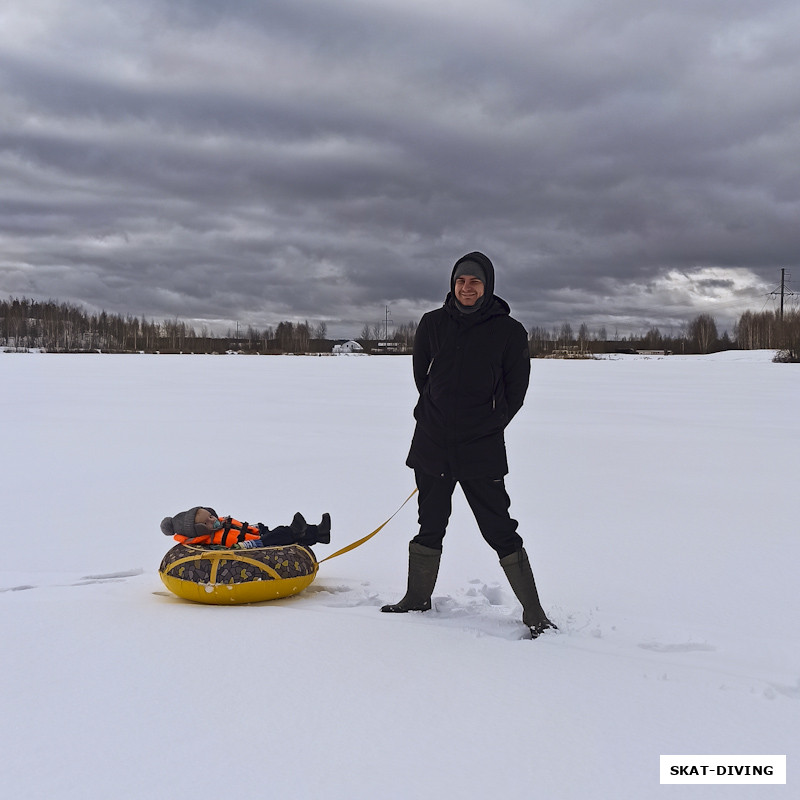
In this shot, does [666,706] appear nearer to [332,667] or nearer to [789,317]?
[332,667]

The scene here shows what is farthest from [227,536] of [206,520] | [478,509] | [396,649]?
[478,509]

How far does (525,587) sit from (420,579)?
0.53m

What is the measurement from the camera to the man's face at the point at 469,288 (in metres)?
3.17

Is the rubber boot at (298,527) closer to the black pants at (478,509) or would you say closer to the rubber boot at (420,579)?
the rubber boot at (420,579)

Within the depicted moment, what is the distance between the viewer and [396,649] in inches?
119

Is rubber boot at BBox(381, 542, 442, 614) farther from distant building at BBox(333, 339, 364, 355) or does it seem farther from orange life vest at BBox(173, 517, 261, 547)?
distant building at BBox(333, 339, 364, 355)

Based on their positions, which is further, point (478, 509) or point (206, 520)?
point (206, 520)

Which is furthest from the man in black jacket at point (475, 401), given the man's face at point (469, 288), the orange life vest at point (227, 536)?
the orange life vest at point (227, 536)

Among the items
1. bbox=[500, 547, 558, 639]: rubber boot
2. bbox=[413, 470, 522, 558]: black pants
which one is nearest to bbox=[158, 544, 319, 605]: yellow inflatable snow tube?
bbox=[413, 470, 522, 558]: black pants

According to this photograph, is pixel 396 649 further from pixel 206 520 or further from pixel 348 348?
pixel 348 348

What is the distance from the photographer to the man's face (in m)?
3.17

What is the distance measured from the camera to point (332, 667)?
2830 millimetres

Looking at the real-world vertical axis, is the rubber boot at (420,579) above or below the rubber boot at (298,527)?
below

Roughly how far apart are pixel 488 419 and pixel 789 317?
255 ft
